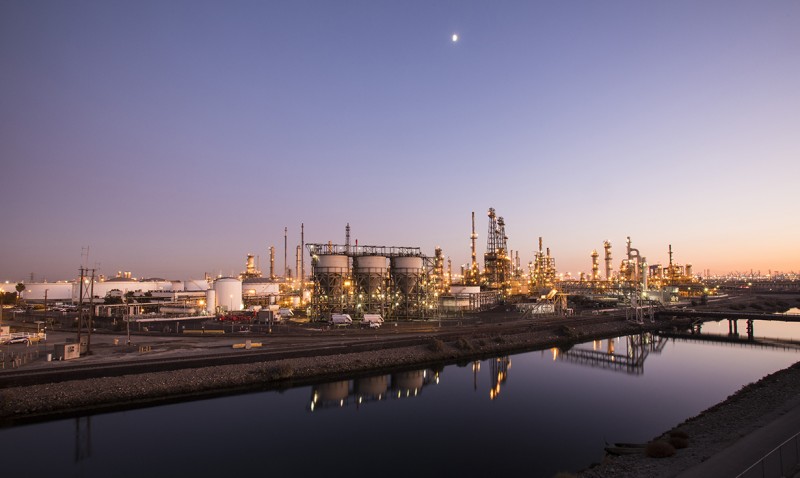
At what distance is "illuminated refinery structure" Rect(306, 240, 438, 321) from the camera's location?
267 feet

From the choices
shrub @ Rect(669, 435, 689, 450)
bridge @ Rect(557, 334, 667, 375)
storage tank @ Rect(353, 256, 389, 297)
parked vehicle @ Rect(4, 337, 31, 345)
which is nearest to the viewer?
shrub @ Rect(669, 435, 689, 450)

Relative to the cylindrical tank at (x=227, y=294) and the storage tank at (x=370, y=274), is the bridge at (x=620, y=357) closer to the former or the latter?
the storage tank at (x=370, y=274)

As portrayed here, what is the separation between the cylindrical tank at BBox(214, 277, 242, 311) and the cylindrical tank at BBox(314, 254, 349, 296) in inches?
699

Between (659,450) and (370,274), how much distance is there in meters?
65.5

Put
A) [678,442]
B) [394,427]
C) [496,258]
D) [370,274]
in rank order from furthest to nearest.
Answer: [496,258], [370,274], [394,427], [678,442]

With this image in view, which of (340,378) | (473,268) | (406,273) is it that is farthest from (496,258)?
(340,378)

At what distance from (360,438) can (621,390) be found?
2818 cm

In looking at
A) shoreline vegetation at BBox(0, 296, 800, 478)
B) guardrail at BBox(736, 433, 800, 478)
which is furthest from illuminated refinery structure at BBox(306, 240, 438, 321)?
guardrail at BBox(736, 433, 800, 478)

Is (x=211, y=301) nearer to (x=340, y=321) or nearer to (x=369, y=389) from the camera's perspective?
(x=340, y=321)

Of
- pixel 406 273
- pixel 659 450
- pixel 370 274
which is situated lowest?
pixel 659 450

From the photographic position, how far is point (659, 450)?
22531 mm

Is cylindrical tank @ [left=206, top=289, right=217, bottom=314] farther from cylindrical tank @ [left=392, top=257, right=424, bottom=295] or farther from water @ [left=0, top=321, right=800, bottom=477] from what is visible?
water @ [left=0, top=321, right=800, bottom=477]

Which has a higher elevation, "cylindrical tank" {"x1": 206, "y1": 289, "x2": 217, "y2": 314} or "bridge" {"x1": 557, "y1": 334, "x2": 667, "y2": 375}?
"cylindrical tank" {"x1": 206, "y1": 289, "x2": 217, "y2": 314}

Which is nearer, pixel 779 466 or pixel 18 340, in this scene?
pixel 779 466
